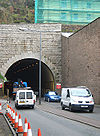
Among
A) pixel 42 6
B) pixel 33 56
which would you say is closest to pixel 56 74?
pixel 33 56

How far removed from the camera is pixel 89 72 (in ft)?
103

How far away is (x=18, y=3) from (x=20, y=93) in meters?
81.1

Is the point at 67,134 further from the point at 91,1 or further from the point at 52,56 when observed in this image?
the point at 91,1

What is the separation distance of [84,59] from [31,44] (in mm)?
14486

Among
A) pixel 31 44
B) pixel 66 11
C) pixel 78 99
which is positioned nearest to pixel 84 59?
pixel 78 99

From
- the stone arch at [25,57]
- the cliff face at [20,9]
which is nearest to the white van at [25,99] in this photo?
the stone arch at [25,57]

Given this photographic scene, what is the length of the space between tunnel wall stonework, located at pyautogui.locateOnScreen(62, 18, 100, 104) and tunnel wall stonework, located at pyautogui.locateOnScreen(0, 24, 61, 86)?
324 cm

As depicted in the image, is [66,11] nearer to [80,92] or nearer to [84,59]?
[84,59]

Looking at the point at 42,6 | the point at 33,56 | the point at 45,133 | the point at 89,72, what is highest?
the point at 42,6

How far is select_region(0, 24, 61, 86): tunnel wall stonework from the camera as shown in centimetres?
4516

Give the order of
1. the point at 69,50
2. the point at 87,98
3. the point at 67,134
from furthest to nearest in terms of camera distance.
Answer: the point at 69,50
the point at 87,98
the point at 67,134

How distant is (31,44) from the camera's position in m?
45.5

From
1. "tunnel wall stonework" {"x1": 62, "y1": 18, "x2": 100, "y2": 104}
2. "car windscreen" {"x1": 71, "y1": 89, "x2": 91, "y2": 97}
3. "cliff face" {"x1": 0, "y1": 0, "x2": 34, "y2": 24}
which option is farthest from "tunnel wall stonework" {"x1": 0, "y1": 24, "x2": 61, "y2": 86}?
"cliff face" {"x1": 0, "y1": 0, "x2": 34, "y2": 24}

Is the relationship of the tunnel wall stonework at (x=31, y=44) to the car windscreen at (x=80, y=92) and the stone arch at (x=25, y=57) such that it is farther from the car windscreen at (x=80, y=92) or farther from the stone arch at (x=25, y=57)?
the car windscreen at (x=80, y=92)
